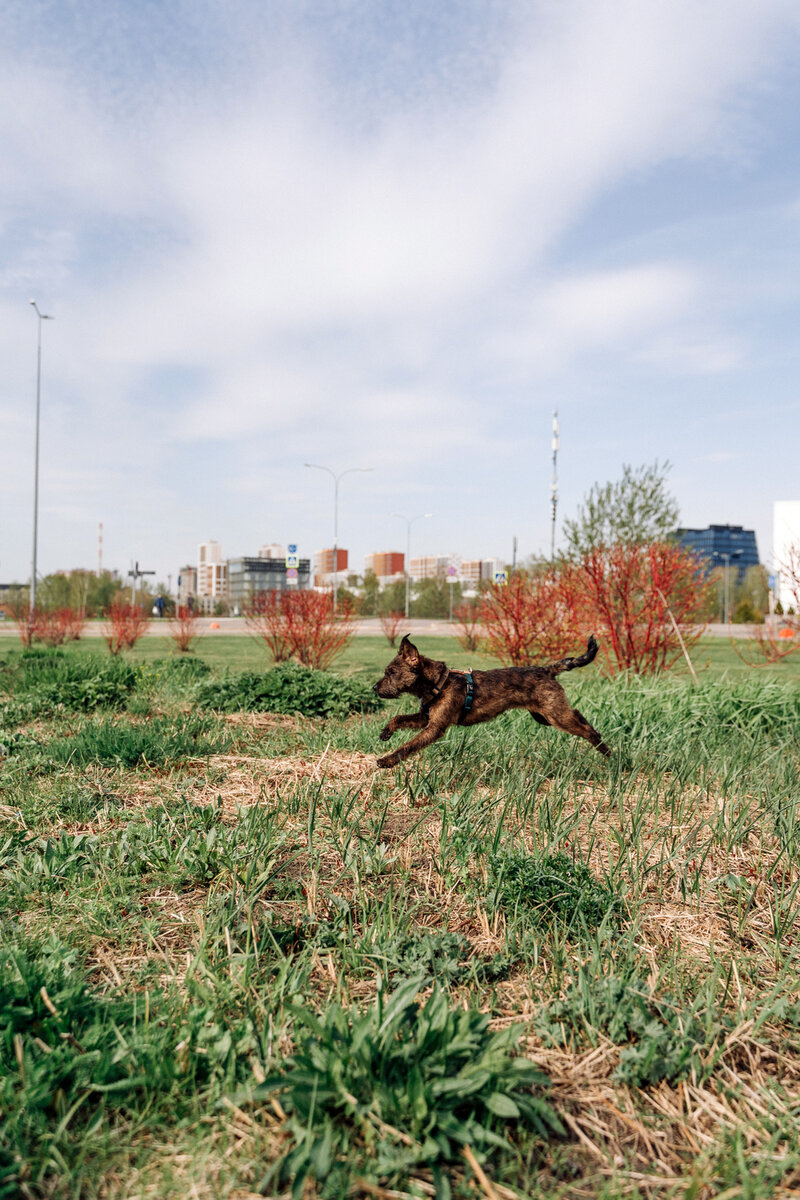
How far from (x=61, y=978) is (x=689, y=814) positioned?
10.2 ft

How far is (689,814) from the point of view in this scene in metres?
3.81

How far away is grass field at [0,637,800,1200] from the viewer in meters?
1.67

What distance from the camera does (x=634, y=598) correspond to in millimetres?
9648

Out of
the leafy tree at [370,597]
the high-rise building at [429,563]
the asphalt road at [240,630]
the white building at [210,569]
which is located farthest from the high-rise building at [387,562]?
the asphalt road at [240,630]

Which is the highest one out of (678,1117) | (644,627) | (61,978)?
(644,627)

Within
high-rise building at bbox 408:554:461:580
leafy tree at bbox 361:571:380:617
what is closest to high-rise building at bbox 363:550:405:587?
high-rise building at bbox 408:554:461:580

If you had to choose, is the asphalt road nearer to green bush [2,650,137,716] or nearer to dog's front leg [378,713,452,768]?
green bush [2,650,137,716]

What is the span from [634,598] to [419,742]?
7.03 m

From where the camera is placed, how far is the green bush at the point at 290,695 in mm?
7078

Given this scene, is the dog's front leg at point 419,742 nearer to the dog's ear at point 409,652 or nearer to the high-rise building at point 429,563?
the dog's ear at point 409,652

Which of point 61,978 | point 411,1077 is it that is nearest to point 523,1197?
point 411,1077

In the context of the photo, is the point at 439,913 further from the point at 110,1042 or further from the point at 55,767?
the point at 55,767

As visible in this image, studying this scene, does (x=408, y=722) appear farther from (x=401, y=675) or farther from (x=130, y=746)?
(x=130, y=746)

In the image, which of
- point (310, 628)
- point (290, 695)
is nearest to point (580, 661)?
point (290, 695)
